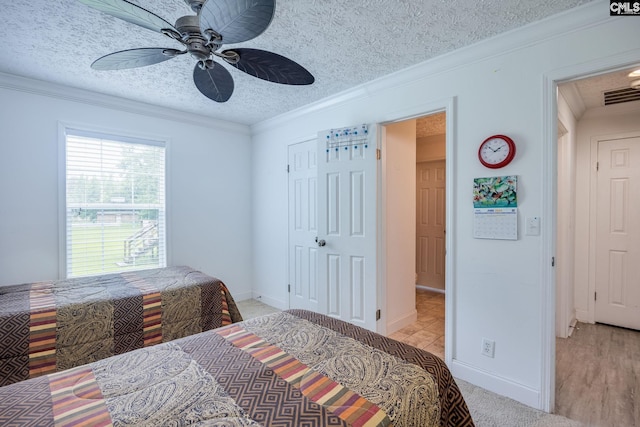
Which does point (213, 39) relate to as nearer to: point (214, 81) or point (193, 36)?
point (193, 36)

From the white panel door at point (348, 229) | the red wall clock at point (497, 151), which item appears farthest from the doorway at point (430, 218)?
the red wall clock at point (497, 151)

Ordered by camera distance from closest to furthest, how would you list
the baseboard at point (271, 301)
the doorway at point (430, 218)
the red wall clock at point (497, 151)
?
1. the red wall clock at point (497, 151)
2. the baseboard at point (271, 301)
3. the doorway at point (430, 218)

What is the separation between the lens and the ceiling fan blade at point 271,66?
157 centimetres

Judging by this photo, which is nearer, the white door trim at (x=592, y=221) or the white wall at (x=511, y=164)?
the white wall at (x=511, y=164)

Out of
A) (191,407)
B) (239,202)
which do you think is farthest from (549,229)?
(239,202)

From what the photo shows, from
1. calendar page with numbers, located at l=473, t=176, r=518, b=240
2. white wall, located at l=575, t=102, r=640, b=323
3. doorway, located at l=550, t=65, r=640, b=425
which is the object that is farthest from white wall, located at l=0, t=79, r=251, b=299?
white wall, located at l=575, t=102, r=640, b=323

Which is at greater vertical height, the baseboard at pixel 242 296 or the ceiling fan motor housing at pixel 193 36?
the ceiling fan motor housing at pixel 193 36

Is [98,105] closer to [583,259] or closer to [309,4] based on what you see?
[309,4]

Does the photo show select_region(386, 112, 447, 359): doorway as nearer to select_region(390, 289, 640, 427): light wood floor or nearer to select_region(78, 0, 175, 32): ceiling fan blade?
select_region(390, 289, 640, 427): light wood floor

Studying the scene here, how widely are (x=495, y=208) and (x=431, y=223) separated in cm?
290

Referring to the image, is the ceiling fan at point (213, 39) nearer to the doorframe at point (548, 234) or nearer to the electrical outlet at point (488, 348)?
the doorframe at point (548, 234)

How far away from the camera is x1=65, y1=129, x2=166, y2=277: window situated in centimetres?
304

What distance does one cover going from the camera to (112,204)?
325 centimetres

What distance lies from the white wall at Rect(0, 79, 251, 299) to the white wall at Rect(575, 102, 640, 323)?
409 centimetres
